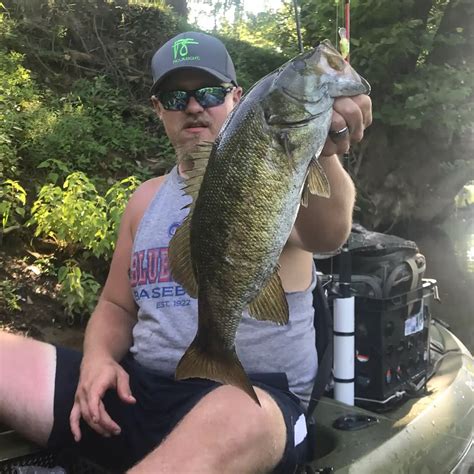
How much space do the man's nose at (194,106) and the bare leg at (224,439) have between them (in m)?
1.02

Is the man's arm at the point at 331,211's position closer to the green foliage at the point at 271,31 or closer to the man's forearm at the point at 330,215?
the man's forearm at the point at 330,215

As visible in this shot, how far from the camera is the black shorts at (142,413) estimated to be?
69.6 inches

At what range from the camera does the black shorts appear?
177 centimetres

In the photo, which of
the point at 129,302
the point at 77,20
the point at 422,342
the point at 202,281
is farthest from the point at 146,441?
the point at 77,20

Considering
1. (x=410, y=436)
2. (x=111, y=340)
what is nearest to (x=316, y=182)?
(x=111, y=340)

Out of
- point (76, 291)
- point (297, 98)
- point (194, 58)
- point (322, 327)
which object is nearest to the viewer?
point (297, 98)

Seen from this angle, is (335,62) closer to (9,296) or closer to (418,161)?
(9,296)

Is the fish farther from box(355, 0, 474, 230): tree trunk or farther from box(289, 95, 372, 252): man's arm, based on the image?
box(355, 0, 474, 230): tree trunk

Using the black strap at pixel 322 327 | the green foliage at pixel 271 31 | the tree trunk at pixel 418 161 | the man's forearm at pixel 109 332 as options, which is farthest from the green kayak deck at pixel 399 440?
the green foliage at pixel 271 31

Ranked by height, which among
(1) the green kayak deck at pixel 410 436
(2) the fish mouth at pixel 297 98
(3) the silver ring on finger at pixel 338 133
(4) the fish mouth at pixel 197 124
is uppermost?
(4) the fish mouth at pixel 197 124

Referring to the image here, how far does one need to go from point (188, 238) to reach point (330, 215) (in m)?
0.51

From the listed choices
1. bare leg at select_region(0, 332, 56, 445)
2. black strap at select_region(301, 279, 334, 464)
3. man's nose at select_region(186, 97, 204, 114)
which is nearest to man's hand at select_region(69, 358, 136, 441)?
bare leg at select_region(0, 332, 56, 445)

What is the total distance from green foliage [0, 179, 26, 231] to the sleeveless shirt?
7.79ft

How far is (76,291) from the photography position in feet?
13.1
